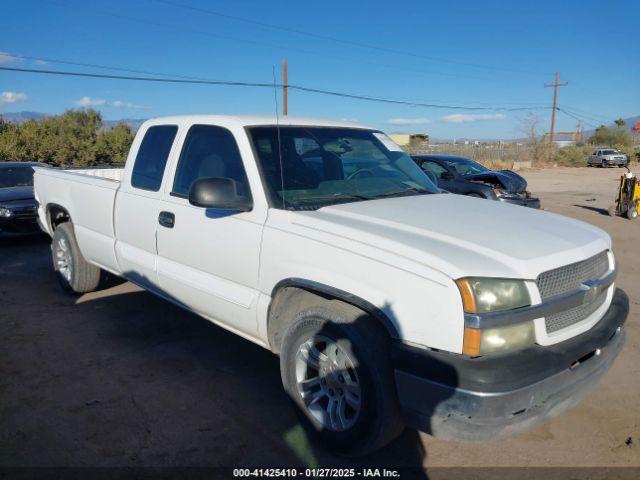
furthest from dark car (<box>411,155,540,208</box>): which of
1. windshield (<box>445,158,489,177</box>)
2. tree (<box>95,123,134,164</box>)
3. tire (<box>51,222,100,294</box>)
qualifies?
tree (<box>95,123,134,164</box>)

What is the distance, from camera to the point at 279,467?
289 centimetres

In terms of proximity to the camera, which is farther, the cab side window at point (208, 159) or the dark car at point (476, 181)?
the dark car at point (476, 181)

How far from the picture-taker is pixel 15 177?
33.0 feet

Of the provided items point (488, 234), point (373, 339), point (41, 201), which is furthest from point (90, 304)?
point (488, 234)

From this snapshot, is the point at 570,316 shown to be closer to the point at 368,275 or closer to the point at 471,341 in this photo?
the point at 471,341

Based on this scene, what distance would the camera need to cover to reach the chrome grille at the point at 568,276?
102 inches

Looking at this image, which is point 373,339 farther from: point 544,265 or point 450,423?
point 544,265

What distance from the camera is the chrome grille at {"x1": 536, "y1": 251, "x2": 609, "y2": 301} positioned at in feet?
8.47

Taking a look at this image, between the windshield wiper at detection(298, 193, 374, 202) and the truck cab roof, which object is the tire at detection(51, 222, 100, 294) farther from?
the windshield wiper at detection(298, 193, 374, 202)

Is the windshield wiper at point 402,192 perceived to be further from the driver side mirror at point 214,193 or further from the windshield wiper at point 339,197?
the driver side mirror at point 214,193

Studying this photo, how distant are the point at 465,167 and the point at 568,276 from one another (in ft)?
36.9

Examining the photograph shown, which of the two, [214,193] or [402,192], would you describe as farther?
[402,192]

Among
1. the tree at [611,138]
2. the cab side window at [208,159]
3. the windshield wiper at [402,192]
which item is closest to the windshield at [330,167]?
the windshield wiper at [402,192]

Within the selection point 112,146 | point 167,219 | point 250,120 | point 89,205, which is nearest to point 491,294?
point 250,120
